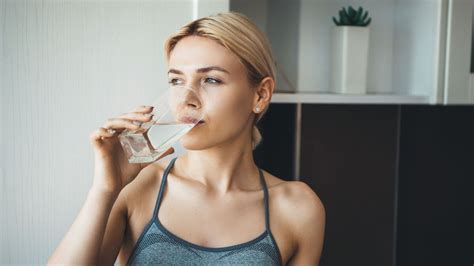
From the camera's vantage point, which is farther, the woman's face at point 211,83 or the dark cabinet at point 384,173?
the dark cabinet at point 384,173

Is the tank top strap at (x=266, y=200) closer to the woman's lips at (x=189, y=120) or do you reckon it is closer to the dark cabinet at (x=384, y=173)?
the woman's lips at (x=189, y=120)

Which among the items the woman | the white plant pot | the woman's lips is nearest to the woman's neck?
the woman

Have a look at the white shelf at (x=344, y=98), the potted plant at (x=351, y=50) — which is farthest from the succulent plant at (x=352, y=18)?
the white shelf at (x=344, y=98)

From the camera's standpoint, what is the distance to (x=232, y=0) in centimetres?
230

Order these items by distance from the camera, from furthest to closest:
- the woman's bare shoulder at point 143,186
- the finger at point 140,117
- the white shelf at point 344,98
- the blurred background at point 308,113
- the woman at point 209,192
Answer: the white shelf at point 344,98 → the blurred background at point 308,113 → the woman's bare shoulder at point 143,186 → the woman at point 209,192 → the finger at point 140,117

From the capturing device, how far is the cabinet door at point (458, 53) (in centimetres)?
218

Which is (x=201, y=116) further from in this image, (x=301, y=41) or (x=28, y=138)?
(x=301, y=41)

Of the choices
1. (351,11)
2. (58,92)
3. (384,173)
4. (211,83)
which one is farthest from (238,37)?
(384,173)

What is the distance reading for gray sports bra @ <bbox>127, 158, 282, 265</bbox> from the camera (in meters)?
1.36

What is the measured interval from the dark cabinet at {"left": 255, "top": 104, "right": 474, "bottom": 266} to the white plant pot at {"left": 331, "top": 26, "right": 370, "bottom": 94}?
10 centimetres

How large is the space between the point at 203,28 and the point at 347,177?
3.13 ft

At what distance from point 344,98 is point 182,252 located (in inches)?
36.8

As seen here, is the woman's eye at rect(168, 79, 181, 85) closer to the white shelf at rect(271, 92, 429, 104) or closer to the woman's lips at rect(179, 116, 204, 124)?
the woman's lips at rect(179, 116, 204, 124)

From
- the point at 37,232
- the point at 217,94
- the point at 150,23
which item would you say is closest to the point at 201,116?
the point at 217,94
